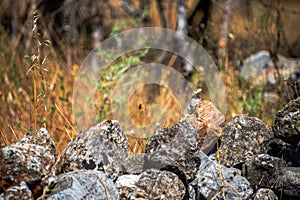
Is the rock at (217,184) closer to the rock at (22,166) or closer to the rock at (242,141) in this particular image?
the rock at (242,141)

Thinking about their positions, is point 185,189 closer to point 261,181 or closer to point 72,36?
point 261,181

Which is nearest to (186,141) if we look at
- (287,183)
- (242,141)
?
(242,141)

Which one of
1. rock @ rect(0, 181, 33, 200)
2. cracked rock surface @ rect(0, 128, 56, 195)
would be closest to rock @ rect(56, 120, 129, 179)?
cracked rock surface @ rect(0, 128, 56, 195)

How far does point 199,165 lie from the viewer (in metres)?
2.02

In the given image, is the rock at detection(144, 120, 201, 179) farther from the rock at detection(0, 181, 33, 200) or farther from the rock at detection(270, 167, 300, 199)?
the rock at detection(0, 181, 33, 200)

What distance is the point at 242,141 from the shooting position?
7.29 ft

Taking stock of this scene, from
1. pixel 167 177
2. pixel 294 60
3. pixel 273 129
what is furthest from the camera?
pixel 294 60

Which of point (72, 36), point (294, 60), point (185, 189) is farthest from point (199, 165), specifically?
point (72, 36)

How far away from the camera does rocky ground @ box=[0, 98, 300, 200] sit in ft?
5.70

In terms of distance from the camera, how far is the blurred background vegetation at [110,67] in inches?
115

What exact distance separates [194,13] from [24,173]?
512 centimetres

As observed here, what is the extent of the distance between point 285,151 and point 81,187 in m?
0.98

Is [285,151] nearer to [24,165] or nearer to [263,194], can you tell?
[263,194]

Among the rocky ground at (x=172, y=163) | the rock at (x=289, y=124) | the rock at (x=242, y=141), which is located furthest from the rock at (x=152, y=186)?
the rock at (x=289, y=124)
